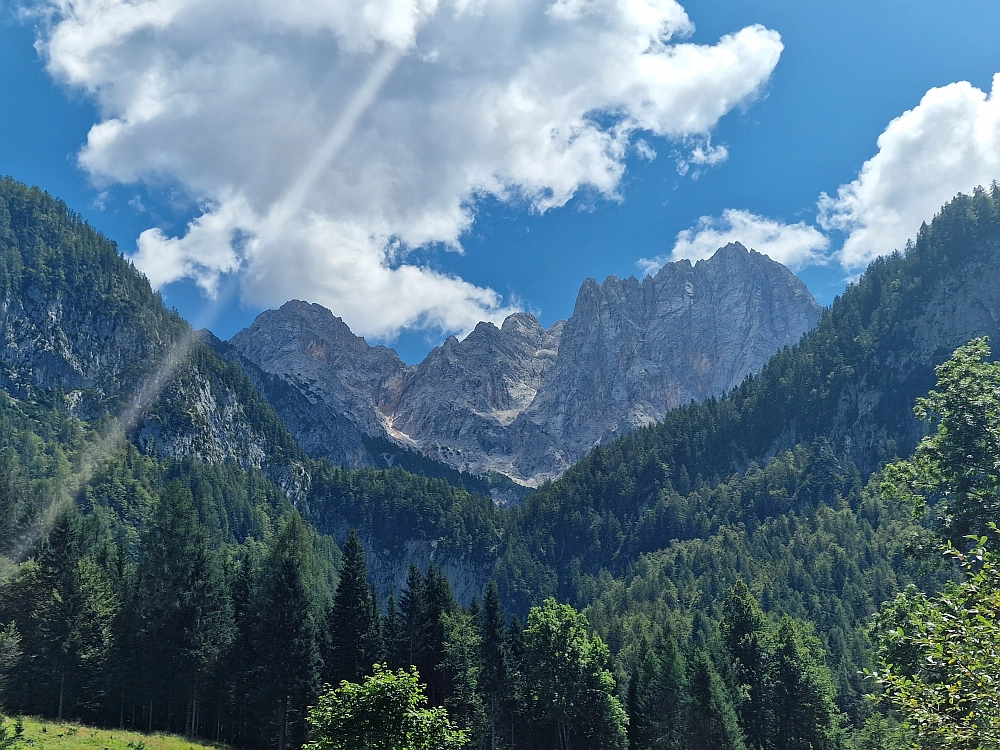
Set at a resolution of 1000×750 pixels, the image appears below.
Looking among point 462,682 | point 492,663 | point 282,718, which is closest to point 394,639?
point 462,682

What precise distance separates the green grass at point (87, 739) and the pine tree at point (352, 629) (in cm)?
1204

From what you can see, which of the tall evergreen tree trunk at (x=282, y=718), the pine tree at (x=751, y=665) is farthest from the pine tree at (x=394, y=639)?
the pine tree at (x=751, y=665)

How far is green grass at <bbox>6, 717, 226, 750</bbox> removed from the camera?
43.8m

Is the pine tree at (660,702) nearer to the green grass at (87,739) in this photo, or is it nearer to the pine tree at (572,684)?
the pine tree at (572,684)

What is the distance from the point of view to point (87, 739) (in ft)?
156

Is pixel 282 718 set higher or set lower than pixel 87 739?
higher

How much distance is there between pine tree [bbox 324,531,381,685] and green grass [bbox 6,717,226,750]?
1204 centimetres

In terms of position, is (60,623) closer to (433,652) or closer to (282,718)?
(282,718)

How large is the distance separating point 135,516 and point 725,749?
176412 mm

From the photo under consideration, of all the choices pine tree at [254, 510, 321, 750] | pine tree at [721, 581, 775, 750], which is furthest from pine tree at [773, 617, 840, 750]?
pine tree at [254, 510, 321, 750]

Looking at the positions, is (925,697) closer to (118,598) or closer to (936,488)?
(936,488)

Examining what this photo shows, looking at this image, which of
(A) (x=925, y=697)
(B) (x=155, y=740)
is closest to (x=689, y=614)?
(B) (x=155, y=740)

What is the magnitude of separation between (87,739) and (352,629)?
2484 centimetres

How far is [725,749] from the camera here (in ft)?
205
